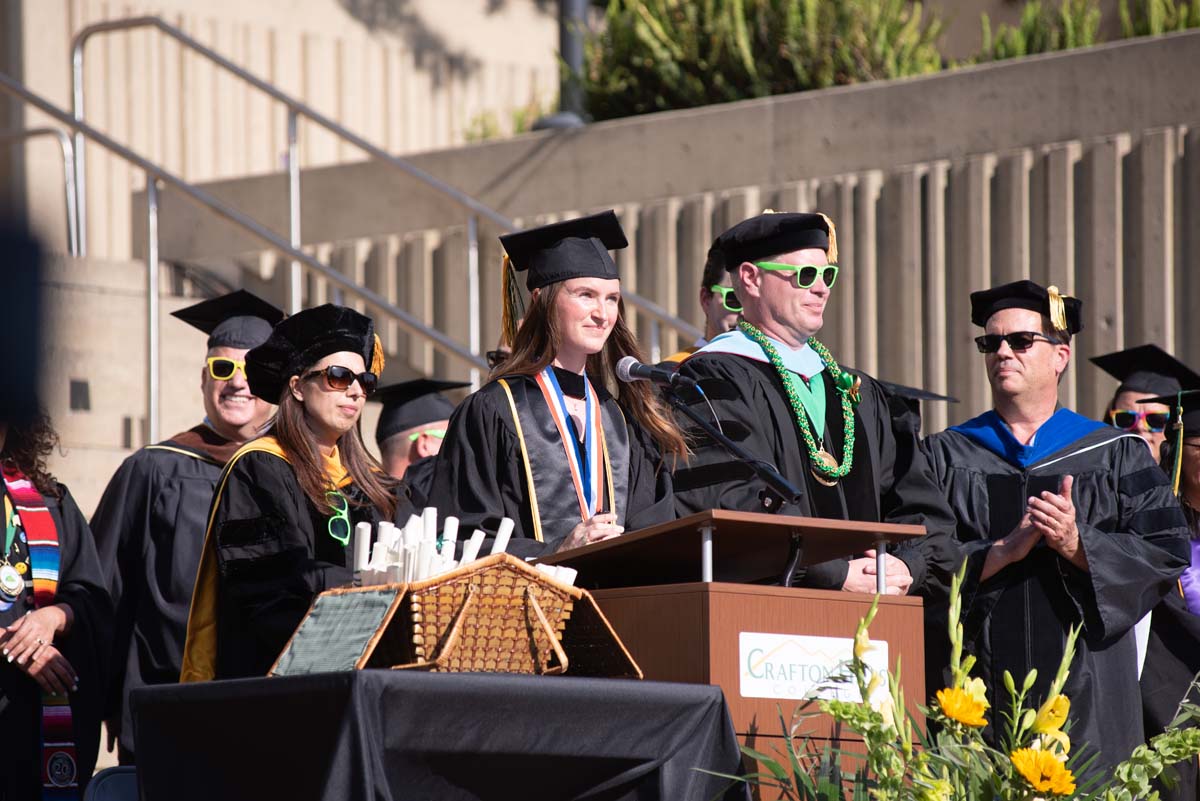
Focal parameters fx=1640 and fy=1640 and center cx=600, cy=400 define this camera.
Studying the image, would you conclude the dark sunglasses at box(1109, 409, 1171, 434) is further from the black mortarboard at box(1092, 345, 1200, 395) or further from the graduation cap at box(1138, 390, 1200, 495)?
the graduation cap at box(1138, 390, 1200, 495)

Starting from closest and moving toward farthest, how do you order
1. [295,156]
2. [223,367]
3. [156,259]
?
[223,367], [156,259], [295,156]

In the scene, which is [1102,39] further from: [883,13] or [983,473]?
[983,473]

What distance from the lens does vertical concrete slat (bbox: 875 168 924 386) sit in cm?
830

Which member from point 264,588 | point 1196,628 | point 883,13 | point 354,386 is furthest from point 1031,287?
point 883,13

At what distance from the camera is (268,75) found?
1148 cm

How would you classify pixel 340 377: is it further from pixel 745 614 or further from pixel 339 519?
pixel 745 614

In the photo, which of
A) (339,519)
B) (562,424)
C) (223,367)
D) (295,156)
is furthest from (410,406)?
(295,156)

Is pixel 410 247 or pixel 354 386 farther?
pixel 410 247

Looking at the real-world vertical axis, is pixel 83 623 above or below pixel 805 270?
below

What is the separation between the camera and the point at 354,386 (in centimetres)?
417

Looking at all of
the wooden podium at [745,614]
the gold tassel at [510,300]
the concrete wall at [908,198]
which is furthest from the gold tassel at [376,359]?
the concrete wall at [908,198]

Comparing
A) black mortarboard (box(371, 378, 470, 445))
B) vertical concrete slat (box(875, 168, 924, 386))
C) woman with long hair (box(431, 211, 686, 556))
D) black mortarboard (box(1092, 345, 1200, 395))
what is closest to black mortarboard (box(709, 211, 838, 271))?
woman with long hair (box(431, 211, 686, 556))

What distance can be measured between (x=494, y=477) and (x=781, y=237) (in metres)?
0.98

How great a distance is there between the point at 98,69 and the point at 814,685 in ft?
29.1
